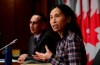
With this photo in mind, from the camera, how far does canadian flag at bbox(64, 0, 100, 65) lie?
2883 mm

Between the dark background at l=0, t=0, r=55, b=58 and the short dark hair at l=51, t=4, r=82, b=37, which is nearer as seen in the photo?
the short dark hair at l=51, t=4, r=82, b=37

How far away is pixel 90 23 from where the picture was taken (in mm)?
3010

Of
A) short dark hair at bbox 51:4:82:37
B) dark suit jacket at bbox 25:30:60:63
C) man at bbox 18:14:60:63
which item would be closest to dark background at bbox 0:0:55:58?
man at bbox 18:14:60:63

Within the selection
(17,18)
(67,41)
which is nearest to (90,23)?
(67,41)

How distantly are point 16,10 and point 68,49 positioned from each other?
3.43m

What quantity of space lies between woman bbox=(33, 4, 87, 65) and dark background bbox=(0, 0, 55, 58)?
305 centimetres

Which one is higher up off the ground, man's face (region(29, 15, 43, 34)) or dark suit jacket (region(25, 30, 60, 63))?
man's face (region(29, 15, 43, 34))

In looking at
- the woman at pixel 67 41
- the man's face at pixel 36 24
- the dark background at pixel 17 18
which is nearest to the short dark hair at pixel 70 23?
the woman at pixel 67 41

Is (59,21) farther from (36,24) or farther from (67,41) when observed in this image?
(36,24)

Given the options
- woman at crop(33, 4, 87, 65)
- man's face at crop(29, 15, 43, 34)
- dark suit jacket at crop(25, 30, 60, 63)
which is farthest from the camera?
man's face at crop(29, 15, 43, 34)

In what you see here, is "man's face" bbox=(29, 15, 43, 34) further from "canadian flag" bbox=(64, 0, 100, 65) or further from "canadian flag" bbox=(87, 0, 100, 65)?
"canadian flag" bbox=(87, 0, 100, 65)

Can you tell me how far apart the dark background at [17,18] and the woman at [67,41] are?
3.05 m

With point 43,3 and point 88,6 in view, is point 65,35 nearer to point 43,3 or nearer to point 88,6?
point 88,6

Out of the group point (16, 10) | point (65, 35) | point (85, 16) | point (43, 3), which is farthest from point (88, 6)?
point (16, 10)
